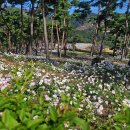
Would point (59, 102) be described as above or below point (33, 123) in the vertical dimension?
below

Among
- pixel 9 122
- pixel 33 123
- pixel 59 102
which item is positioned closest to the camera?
pixel 9 122

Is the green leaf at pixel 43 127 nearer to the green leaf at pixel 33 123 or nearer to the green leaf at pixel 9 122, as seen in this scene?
the green leaf at pixel 33 123

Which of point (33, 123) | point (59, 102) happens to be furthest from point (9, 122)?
point (59, 102)

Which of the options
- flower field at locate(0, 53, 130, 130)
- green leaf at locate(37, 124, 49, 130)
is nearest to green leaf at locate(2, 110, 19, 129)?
flower field at locate(0, 53, 130, 130)

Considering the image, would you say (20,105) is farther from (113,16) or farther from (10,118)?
(113,16)

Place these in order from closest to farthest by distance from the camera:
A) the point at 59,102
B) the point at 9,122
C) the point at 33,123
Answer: the point at 9,122, the point at 33,123, the point at 59,102

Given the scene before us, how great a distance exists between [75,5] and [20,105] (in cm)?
6622

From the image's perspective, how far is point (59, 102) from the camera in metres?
6.39

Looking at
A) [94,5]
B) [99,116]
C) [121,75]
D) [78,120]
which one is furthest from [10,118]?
[94,5]

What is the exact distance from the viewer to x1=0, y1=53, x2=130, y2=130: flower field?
292cm

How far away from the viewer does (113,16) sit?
7200 centimetres

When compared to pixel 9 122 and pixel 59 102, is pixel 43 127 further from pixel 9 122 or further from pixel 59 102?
pixel 59 102

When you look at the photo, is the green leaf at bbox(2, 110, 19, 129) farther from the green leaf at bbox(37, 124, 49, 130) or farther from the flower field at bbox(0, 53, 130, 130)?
the green leaf at bbox(37, 124, 49, 130)

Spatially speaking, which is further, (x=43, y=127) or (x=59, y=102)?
(x=59, y=102)
